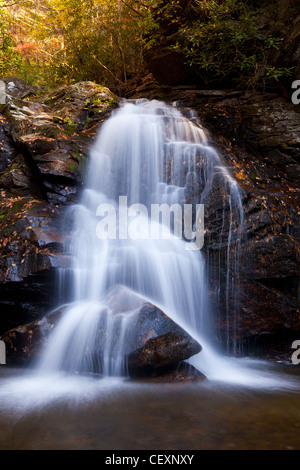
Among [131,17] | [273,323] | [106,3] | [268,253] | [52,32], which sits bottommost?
[273,323]

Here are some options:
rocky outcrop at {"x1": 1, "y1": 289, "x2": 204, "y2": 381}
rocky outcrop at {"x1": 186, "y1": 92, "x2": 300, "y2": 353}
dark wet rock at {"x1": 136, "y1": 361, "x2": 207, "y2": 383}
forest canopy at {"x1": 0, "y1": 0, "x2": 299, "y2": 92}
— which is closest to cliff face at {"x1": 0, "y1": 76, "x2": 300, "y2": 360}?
rocky outcrop at {"x1": 186, "y1": 92, "x2": 300, "y2": 353}

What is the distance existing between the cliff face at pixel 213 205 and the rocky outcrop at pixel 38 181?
18 mm

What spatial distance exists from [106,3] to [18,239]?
12477 mm

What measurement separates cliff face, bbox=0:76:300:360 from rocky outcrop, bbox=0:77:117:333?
18 millimetres

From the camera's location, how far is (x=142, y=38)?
11211mm

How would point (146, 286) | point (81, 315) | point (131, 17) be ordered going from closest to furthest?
point (81, 315), point (146, 286), point (131, 17)

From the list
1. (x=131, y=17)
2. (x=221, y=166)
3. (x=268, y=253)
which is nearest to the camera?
(x=268, y=253)

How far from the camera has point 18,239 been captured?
4.86 m

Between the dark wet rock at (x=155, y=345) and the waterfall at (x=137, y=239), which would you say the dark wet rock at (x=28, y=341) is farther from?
the dark wet rock at (x=155, y=345)

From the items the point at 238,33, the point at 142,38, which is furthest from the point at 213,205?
the point at 142,38

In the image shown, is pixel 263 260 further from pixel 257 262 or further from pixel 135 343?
pixel 135 343
